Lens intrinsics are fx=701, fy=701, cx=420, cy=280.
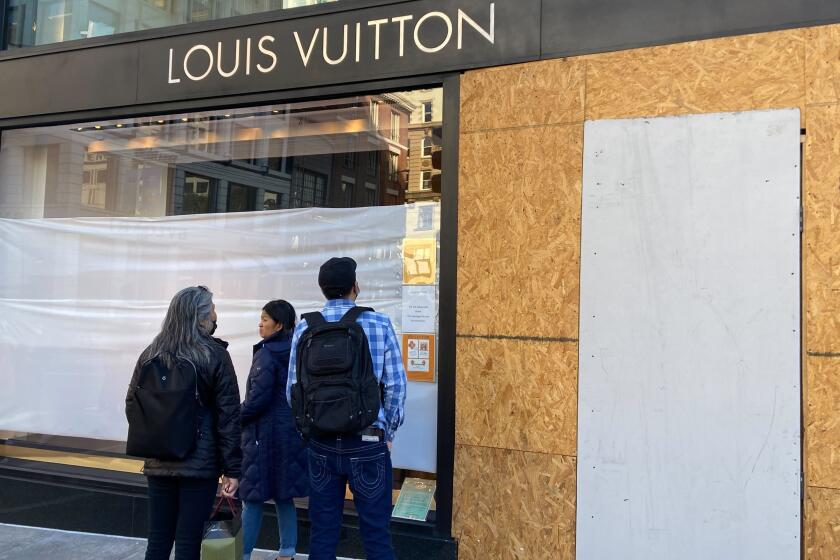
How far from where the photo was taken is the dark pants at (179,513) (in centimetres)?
327

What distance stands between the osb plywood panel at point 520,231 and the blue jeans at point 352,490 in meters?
1.36

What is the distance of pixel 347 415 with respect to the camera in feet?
10.8

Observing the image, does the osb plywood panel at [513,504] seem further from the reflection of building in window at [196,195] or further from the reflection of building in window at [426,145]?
the reflection of building in window at [196,195]

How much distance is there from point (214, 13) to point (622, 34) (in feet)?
10.6

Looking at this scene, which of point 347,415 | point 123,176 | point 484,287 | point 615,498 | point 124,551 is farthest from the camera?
point 123,176

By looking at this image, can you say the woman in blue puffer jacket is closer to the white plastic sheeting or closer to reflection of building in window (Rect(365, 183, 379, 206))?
the white plastic sheeting

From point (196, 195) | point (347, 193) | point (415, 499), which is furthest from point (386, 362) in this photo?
point (196, 195)

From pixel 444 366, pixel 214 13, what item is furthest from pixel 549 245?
pixel 214 13

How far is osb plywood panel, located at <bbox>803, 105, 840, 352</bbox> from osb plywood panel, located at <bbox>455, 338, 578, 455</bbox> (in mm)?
1316

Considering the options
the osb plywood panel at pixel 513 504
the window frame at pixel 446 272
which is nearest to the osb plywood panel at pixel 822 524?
the osb plywood panel at pixel 513 504

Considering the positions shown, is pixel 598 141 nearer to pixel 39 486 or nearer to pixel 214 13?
pixel 214 13

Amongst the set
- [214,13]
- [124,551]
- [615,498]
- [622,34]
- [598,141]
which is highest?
[214,13]

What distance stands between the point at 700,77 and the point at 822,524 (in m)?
2.56

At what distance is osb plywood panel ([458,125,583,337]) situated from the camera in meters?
4.31
